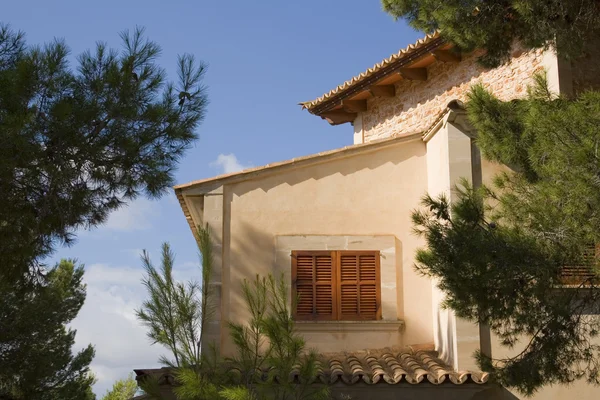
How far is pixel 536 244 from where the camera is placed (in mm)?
8375

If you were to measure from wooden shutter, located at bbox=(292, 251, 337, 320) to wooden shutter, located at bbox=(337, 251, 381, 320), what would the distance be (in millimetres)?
124

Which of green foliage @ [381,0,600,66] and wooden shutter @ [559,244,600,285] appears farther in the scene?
green foliage @ [381,0,600,66]

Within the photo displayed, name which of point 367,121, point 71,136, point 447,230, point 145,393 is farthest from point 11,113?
point 367,121

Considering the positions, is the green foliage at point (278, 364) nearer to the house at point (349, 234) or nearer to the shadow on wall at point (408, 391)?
the shadow on wall at point (408, 391)

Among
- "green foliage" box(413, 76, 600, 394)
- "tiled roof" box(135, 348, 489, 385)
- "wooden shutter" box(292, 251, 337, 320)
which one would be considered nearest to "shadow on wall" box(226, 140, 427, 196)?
"wooden shutter" box(292, 251, 337, 320)

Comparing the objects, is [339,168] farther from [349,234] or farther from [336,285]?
[336,285]

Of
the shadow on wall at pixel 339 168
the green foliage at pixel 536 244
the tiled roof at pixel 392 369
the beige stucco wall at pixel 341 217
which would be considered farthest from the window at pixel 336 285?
the green foliage at pixel 536 244

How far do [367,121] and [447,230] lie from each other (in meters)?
7.93

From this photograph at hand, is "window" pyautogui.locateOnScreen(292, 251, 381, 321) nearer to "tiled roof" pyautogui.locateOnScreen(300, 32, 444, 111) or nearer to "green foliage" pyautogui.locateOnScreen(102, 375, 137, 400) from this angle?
"tiled roof" pyautogui.locateOnScreen(300, 32, 444, 111)

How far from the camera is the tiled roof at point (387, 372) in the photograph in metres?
10.5

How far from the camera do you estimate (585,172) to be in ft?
25.9

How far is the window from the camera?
1207 cm

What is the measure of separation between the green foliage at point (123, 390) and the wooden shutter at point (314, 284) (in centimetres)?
1974

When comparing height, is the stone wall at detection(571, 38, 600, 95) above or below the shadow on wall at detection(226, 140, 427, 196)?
above
